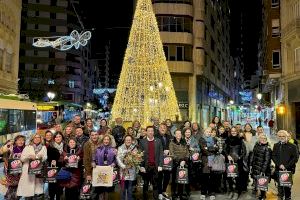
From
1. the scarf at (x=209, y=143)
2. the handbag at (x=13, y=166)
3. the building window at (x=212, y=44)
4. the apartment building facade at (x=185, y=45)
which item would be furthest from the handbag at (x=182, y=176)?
the building window at (x=212, y=44)

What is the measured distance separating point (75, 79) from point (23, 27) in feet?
55.0

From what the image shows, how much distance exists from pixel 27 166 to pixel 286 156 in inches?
249

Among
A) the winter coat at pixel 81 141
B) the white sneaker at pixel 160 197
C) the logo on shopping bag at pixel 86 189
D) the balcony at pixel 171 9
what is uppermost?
the balcony at pixel 171 9

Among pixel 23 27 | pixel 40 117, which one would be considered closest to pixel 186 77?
pixel 40 117

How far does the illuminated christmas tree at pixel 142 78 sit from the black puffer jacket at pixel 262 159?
9566mm

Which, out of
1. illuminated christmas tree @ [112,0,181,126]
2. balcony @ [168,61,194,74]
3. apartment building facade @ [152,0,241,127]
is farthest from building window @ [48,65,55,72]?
illuminated christmas tree @ [112,0,181,126]

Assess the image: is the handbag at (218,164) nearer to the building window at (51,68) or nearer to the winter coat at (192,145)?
the winter coat at (192,145)

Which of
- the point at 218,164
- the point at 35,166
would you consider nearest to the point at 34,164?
the point at 35,166

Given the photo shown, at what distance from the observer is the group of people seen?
28.0 ft

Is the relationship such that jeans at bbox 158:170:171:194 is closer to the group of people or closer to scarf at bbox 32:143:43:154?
the group of people

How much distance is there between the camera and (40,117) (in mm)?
31094

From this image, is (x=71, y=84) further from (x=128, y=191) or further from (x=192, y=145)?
(x=128, y=191)

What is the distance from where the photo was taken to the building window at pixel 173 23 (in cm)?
4122

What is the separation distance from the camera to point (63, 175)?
867 centimetres
